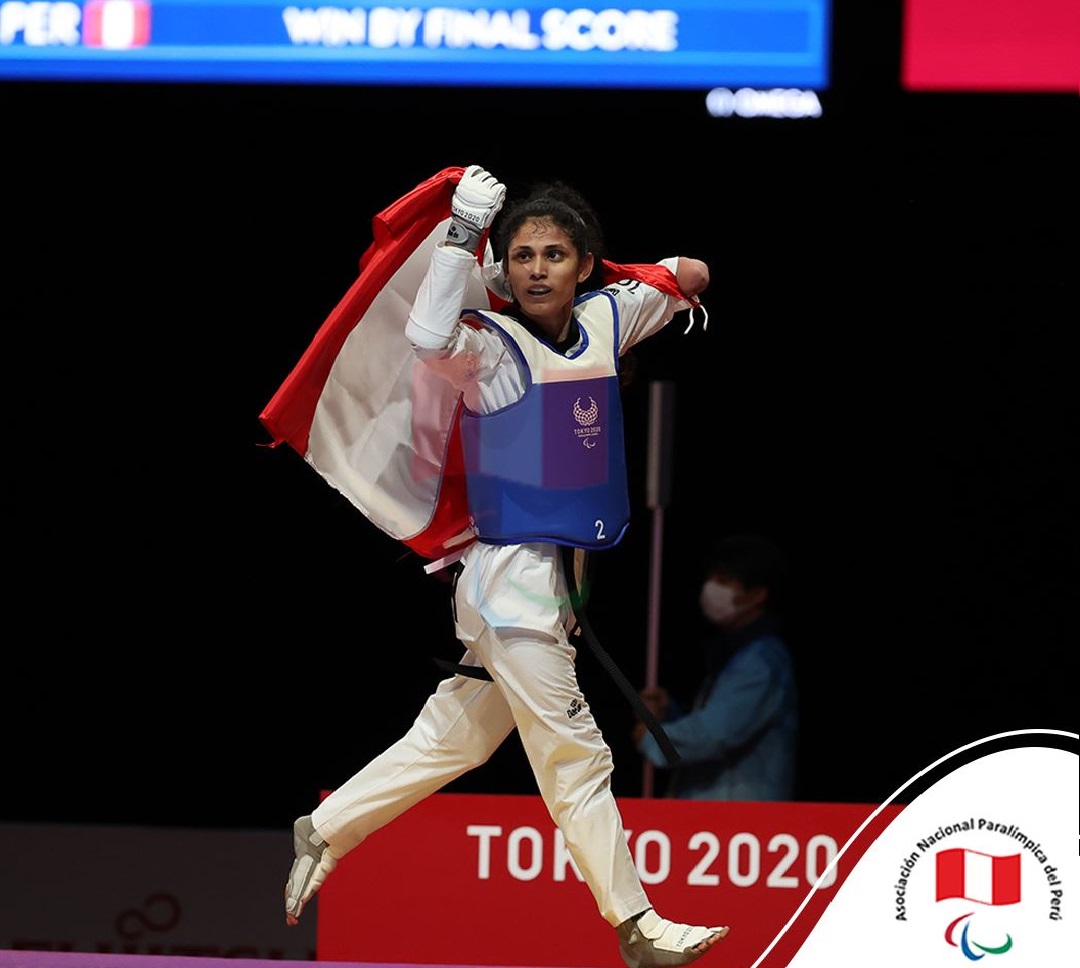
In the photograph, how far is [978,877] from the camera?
375 cm

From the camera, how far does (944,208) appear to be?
504cm

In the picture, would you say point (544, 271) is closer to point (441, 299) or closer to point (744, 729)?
point (441, 299)

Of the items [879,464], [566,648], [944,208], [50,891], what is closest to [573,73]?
[944,208]

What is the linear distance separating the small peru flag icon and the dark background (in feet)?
0.52

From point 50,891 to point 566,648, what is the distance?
7.30 feet

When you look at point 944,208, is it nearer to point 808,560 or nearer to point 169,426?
point 808,560

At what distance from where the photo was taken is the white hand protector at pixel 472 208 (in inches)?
133

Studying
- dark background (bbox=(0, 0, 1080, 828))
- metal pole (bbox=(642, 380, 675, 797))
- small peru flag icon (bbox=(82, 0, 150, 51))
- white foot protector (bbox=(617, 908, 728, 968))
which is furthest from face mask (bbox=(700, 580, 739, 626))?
small peru flag icon (bbox=(82, 0, 150, 51))

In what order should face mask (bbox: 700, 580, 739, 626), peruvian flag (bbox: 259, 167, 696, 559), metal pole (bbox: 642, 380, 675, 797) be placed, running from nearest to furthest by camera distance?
peruvian flag (bbox: 259, 167, 696, 559) < metal pole (bbox: 642, 380, 675, 797) < face mask (bbox: 700, 580, 739, 626)

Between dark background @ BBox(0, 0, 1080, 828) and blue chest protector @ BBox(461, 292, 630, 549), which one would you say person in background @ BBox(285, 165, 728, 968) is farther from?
dark background @ BBox(0, 0, 1080, 828)

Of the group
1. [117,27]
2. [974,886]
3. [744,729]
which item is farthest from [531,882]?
[117,27]

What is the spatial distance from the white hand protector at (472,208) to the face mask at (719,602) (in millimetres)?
1793

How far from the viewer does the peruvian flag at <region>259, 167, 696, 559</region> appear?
3615mm

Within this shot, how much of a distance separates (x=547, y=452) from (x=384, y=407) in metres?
0.38
